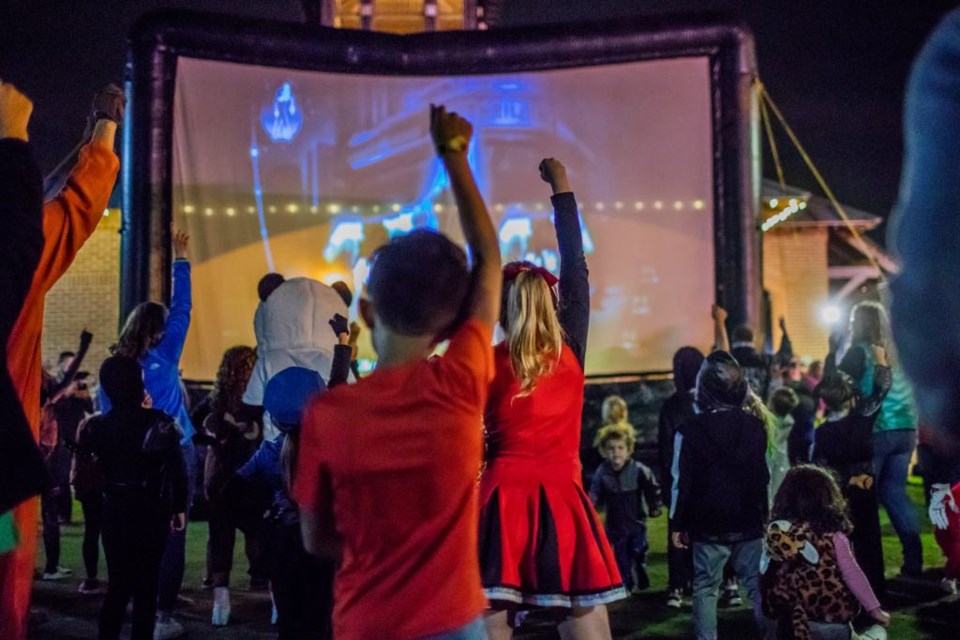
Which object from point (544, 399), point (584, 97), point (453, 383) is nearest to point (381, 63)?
point (584, 97)

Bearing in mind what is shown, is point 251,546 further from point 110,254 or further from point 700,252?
point 110,254

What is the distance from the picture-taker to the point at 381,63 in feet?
32.7

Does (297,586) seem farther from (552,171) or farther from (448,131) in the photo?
(448,131)

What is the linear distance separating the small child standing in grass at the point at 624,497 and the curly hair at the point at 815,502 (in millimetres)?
2169

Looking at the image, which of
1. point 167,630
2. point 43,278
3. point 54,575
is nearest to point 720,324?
point 167,630

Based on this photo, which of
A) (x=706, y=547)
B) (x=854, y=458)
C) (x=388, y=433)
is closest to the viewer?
(x=388, y=433)

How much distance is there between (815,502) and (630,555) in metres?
2.52

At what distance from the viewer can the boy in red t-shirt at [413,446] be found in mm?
1884

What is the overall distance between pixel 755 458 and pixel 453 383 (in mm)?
3442

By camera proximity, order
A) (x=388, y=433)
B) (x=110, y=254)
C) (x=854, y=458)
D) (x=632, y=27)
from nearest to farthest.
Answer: (x=388, y=433), (x=854, y=458), (x=632, y=27), (x=110, y=254)

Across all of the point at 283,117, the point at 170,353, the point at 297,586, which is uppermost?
the point at 283,117

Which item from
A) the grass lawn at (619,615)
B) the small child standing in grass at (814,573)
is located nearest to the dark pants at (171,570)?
the grass lawn at (619,615)

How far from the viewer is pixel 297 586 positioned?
3697 mm

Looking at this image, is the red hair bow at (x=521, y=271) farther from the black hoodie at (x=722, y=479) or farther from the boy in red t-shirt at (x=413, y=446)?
the black hoodie at (x=722, y=479)
